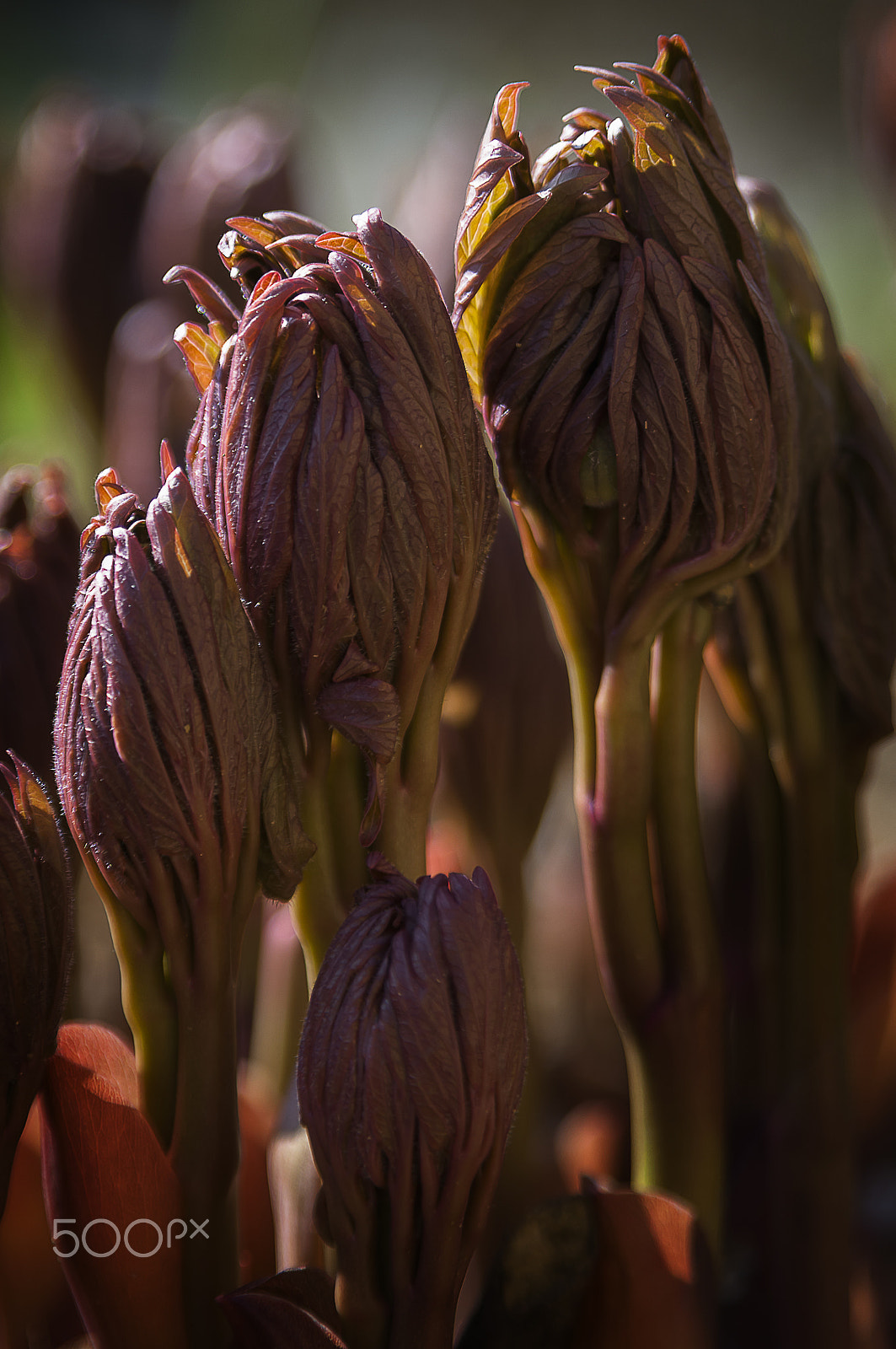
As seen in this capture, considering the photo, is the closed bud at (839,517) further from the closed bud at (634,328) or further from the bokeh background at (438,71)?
the bokeh background at (438,71)

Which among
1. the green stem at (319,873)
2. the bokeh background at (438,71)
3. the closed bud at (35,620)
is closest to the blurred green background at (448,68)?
the bokeh background at (438,71)

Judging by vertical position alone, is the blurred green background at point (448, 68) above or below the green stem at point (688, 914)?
above

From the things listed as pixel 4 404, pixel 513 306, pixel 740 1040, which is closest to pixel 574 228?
pixel 513 306

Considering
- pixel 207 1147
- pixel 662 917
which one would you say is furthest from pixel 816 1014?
pixel 207 1147

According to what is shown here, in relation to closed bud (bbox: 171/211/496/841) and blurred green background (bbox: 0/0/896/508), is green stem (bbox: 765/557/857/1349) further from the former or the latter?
blurred green background (bbox: 0/0/896/508)

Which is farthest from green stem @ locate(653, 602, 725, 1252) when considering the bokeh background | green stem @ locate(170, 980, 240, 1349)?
the bokeh background

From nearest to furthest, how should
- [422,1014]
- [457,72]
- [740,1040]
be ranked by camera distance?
1. [422,1014]
2. [740,1040]
3. [457,72]

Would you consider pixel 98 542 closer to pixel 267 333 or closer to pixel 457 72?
pixel 267 333

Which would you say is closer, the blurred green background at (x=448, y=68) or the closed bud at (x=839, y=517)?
the closed bud at (x=839, y=517)
